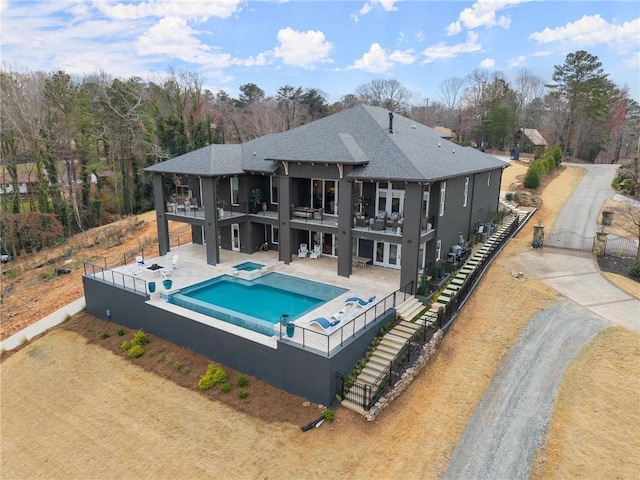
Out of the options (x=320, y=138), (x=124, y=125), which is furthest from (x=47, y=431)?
(x=124, y=125)

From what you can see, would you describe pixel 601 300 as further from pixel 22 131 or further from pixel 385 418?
pixel 22 131

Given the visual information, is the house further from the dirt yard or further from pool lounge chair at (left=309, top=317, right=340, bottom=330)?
the dirt yard

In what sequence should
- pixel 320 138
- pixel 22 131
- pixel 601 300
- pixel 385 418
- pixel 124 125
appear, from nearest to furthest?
1. pixel 385 418
2. pixel 601 300
3. pixel 320 138
4. pixel 22 131
5. pixel 124 125

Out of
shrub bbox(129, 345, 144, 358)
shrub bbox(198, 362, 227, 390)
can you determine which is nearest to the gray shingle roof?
shrub bbox(129, 345, 144, 358)

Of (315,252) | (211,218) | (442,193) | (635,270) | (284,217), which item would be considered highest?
(442,193)

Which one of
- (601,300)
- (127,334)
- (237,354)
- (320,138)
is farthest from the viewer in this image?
(320,138)

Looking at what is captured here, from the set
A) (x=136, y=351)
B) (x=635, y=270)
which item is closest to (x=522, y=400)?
(x=635, y=270)

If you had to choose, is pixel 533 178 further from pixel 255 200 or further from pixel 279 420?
pixel 279 420
